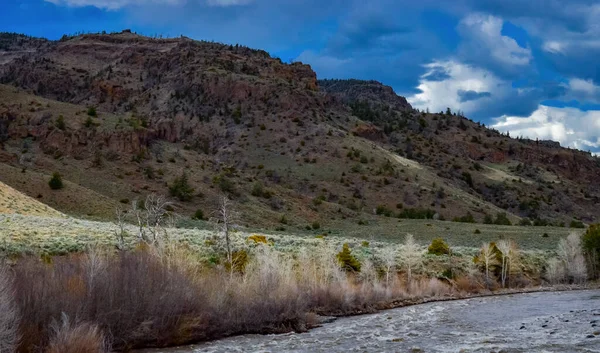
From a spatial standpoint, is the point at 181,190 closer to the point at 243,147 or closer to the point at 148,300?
the point at 243,147

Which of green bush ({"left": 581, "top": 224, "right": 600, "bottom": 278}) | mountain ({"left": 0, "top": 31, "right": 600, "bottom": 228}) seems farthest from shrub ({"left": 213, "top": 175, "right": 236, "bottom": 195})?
green bush ({"left": 581, "top": 224, "right": 600, "bottom": 278})

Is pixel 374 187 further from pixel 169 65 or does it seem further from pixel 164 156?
pixel 169 65

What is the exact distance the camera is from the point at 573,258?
42.4m

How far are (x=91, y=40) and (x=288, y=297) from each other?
443 ft

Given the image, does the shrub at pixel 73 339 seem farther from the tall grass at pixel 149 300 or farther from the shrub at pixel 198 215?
the shrub at pixel 198 215

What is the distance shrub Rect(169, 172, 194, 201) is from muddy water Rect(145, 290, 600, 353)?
3775cm

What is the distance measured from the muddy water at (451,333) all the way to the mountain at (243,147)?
112 feet

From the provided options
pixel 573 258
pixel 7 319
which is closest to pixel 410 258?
pixel 573 258

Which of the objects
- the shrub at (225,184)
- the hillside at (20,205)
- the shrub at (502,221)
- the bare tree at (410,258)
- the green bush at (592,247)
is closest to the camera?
the bare tree at (410,258)

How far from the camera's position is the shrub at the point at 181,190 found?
6172 cm

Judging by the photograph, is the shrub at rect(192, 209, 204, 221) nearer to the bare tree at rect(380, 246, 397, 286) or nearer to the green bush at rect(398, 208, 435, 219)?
the bare tree at rect(380, 246, 397, 286)

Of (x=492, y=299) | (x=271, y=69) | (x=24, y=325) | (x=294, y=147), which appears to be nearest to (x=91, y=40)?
(x=271, y=69)

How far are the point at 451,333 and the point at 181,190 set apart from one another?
150 feet

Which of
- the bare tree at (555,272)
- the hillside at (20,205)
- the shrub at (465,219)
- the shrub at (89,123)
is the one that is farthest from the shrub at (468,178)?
the hillside at (20,205)
